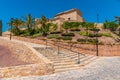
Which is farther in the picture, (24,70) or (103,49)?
(103,49)

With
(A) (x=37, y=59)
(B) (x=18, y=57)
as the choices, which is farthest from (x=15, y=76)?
(B) (x=18, y=57)

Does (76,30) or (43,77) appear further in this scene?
(76,30)

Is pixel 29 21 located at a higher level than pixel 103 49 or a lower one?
higher

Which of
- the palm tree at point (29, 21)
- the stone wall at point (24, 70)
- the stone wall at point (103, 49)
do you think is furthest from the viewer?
the palm tree at point (29, 21)

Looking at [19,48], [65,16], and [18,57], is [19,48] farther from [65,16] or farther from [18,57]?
[65,16]

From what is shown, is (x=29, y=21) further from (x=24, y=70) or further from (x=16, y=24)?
(x=24, y=70)

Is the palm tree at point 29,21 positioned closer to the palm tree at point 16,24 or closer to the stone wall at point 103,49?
the palm tree at point 16,24

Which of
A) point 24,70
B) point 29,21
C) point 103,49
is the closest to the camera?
point 24,70

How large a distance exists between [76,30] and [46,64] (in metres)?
29.1

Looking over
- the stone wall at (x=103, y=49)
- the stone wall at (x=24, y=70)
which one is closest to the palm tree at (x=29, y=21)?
the stone wall at (x=103, y=49)

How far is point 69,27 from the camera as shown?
4103cm

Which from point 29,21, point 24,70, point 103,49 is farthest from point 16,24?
point 24,70

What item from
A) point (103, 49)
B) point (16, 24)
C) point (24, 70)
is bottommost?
point (24, 70)

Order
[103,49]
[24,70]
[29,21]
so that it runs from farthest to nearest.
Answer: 1. [29,21]
2. [103,49]
3. [24,70]
